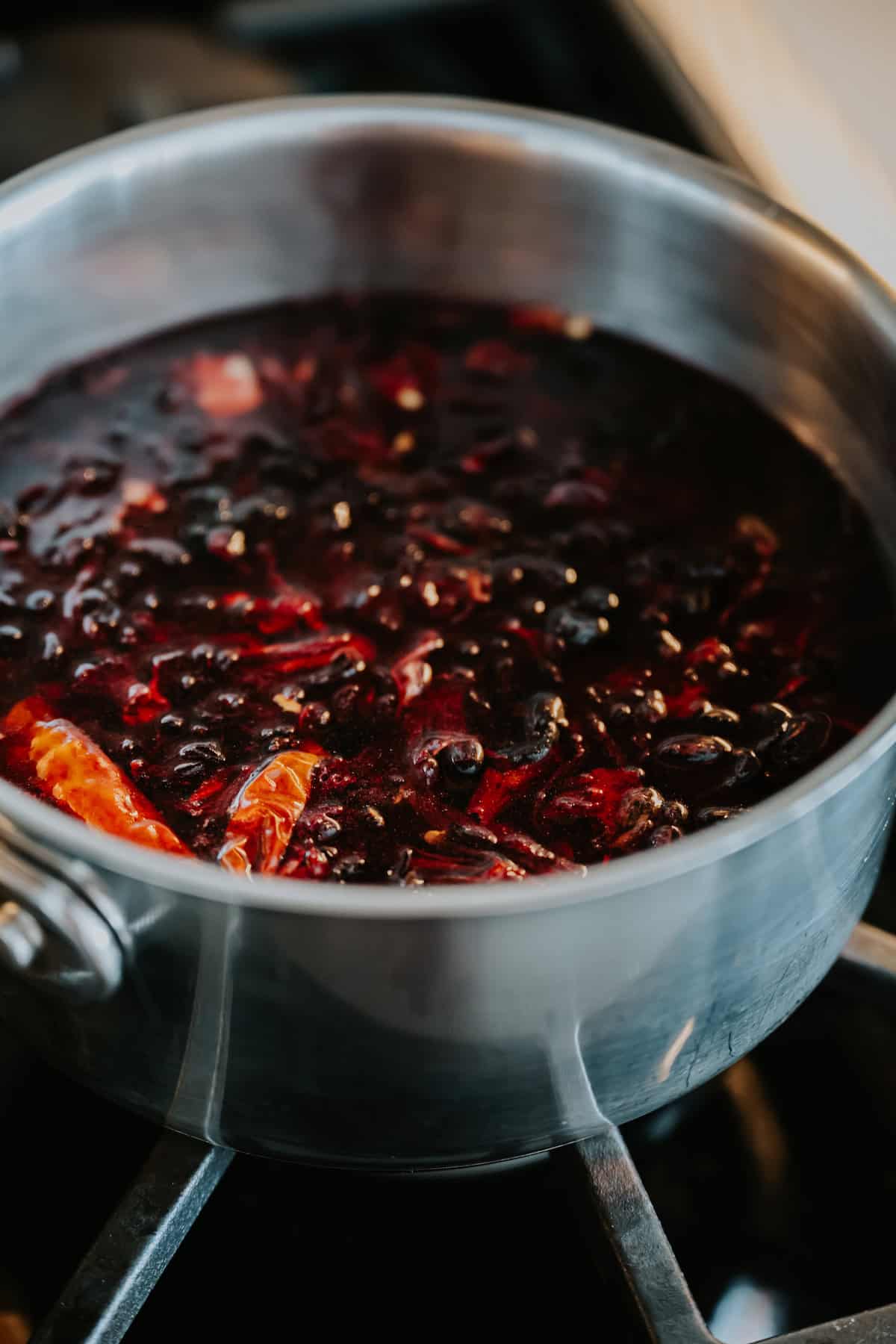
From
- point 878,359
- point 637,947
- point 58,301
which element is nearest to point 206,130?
point 58,301

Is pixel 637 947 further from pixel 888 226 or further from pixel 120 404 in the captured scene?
pixel 888 226

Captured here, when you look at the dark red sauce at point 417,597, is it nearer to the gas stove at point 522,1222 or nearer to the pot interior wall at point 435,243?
the pot interior wall at point 435,243

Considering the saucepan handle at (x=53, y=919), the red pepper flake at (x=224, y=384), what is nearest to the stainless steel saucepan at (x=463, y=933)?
the saucepan handle at (x=53, y=919)

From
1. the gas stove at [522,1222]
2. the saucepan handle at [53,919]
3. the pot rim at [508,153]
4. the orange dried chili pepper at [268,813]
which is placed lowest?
the gas stove at [522,1222]

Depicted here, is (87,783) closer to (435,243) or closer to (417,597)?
(417,597)

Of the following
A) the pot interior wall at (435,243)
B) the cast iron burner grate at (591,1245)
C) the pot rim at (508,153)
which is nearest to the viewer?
the pot rim at (508,153)
